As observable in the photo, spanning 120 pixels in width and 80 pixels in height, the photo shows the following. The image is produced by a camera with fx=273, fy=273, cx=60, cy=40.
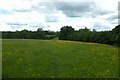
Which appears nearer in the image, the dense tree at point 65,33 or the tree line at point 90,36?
the tree line at point 90,36

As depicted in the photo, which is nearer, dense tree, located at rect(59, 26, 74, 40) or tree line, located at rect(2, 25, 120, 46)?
tree line, located at rect(2, 25, 120, 46)

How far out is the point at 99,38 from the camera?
70.7 m

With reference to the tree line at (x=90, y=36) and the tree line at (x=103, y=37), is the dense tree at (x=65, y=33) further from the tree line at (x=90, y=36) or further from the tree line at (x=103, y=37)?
the tree line at (x=90, y=36)

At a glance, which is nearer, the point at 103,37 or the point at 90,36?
the point at 103,37

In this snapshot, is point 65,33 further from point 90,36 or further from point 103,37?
point 103,37

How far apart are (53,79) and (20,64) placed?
693cm

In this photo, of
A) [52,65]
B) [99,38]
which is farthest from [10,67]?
[99,38]

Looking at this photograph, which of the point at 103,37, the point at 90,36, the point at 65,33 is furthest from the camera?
the point at 65,33

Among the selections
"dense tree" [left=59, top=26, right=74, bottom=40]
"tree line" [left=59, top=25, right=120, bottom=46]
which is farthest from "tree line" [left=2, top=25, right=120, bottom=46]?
A: "dense tree" [left=59, top=26, right=74, bottom=40]

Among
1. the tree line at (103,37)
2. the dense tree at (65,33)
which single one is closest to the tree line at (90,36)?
the tree line at (103,37)

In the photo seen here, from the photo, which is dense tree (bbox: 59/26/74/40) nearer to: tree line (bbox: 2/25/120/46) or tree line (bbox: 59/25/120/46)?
tree line (bbox: 59/25/120/46)

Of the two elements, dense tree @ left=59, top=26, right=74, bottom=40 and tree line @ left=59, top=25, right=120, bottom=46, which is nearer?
tree line @ left=59, top=25, right=120, bottom=46

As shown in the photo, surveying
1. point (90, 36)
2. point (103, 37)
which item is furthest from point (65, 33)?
point (103, 37)

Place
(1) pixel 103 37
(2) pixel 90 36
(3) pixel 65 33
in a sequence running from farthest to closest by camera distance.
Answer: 1. (3) pixel 65 33
2. (2) pixel 90 36
3. (1) pixel 103 37
